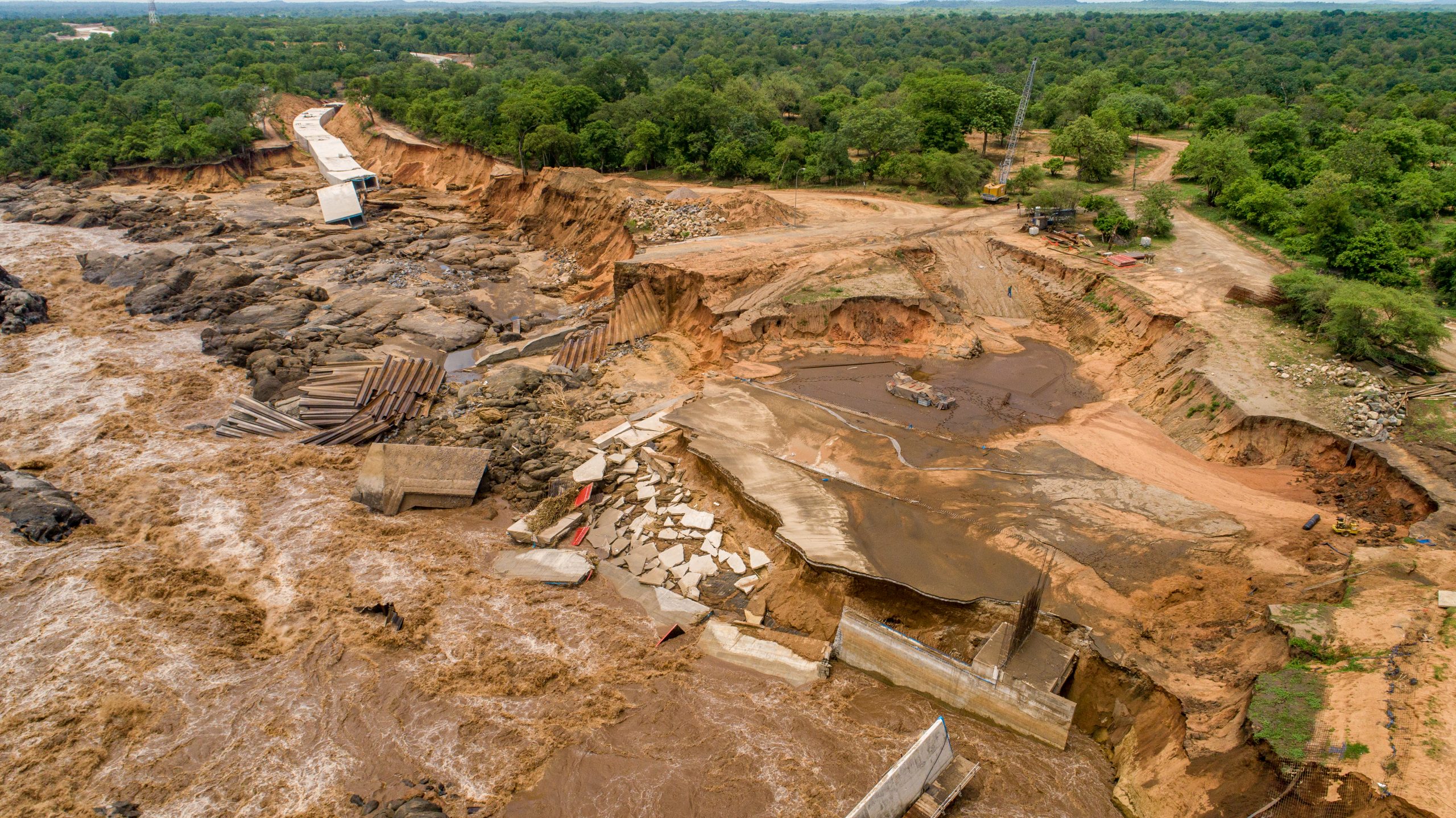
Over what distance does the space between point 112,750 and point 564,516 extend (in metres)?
11.1

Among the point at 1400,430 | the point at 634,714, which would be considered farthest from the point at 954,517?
the point at 1400,430

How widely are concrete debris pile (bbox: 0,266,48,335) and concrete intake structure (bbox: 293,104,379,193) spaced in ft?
70.0

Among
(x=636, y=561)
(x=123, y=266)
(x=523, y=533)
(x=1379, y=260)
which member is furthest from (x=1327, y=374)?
(x=123, y=266)

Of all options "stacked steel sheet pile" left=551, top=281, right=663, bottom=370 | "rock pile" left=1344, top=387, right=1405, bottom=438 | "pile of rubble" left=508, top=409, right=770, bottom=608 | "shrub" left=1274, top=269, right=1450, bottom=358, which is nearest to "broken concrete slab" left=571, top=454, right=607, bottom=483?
"pile of rubble" left=508, top=409, right=770, bottom=608

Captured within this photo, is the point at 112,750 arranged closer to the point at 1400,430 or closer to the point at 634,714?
the point at 634,714

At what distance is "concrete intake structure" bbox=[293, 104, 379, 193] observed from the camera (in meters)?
56.1

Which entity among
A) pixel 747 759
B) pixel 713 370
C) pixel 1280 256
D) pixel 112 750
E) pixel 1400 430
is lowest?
pixel 112 750

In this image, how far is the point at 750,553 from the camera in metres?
19.5

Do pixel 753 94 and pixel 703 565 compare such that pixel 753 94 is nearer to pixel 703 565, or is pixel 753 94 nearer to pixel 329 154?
pixel 329 154

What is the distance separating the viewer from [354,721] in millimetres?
15312

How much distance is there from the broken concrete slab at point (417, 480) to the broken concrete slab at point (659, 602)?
6141 millimetres

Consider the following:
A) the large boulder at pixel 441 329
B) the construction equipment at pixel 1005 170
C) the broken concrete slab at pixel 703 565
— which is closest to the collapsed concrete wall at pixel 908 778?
the broken concrete slab at pixel 703 565

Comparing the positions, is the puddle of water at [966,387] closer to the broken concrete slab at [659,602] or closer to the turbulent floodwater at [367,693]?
the broken concrete slab at [659,602]

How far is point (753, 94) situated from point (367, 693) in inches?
2133
